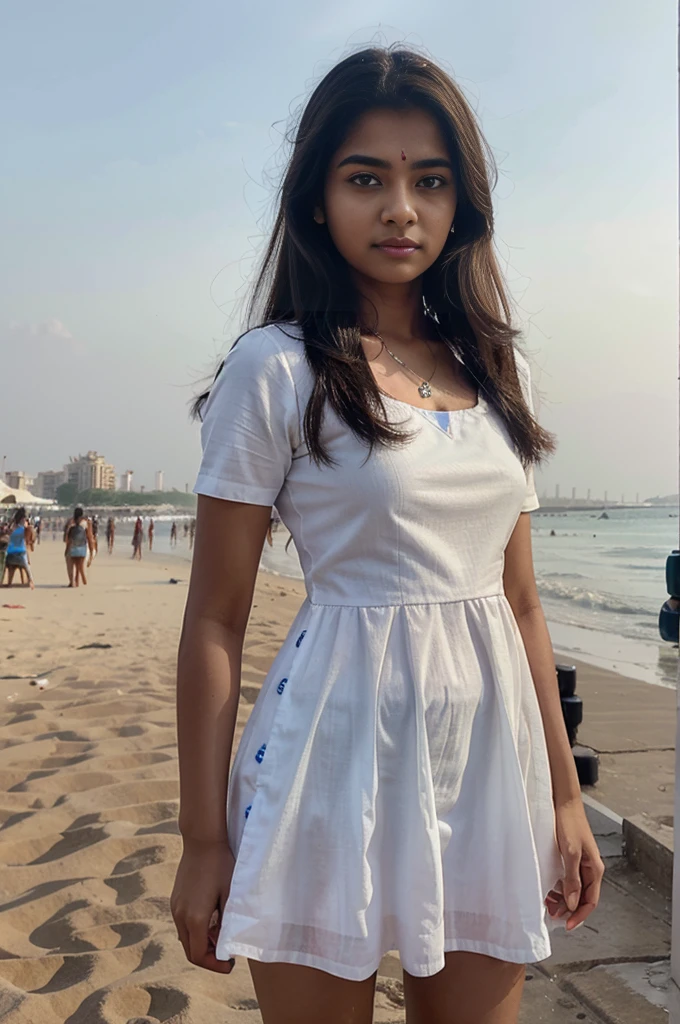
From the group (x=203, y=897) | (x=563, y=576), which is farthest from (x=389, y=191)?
(x=563, y=576)

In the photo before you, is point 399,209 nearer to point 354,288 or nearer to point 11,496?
point 354,288

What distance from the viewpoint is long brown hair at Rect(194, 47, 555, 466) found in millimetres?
1129

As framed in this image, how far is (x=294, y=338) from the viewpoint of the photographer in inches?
45.4

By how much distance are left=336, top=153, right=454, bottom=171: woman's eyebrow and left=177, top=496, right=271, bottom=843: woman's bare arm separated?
21.4 inches

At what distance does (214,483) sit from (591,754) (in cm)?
297

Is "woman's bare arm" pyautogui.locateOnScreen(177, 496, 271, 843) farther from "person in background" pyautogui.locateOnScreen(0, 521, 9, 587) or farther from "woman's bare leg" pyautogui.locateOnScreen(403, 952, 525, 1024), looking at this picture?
"person in background" pyautogui.locateOnScreen(0, 521, 9, 587)

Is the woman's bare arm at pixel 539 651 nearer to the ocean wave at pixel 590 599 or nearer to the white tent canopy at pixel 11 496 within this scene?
the ocean wave at pixel 590 599

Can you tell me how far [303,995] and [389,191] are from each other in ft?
3.63

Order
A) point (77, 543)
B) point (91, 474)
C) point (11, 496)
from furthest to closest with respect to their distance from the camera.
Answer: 1. point (91, 474)
2. point (11, 496)
3. point (77, 543)

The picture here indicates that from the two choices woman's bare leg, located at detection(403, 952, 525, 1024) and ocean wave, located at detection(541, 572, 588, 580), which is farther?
ocean wave, located at detection(541, 572, 588, 580)

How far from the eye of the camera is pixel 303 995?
1.04 meters

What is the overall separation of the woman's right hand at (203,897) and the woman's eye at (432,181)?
3.26 feet

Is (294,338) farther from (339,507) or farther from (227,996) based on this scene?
(227,996)

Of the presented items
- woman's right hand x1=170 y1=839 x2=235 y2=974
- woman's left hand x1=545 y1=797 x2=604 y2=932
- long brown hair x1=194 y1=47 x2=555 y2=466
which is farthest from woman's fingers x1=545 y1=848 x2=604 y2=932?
long brown hair x1=194 y1=47 x2=555 y2=466
